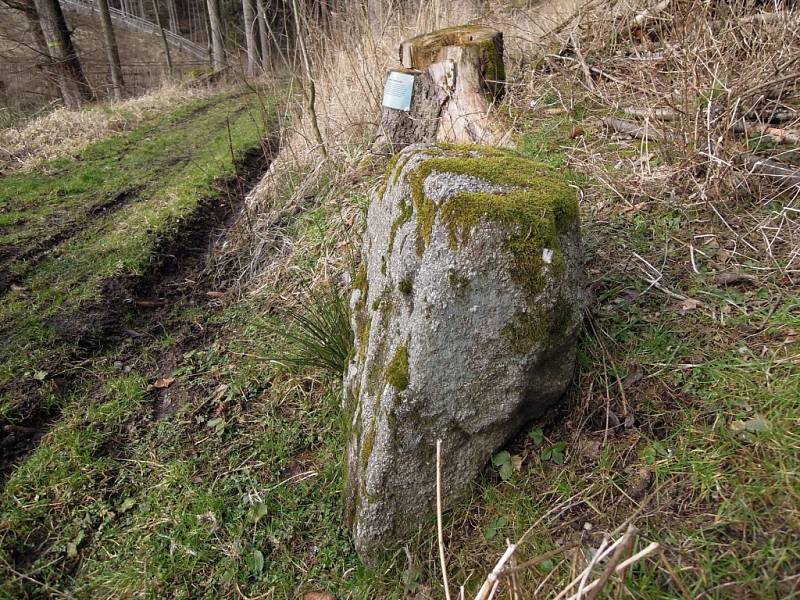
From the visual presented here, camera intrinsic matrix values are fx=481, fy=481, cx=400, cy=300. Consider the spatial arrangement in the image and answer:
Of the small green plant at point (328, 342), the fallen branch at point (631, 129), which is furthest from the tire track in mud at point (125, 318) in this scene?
the fallen branch at point (631, 129)

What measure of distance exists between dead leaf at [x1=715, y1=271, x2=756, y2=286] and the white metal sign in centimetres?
268

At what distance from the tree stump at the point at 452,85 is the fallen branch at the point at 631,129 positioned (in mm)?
767

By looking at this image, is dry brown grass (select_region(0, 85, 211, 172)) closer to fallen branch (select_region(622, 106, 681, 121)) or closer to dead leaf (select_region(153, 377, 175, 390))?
dead leaf (select_region(153, 377, 175, 390))

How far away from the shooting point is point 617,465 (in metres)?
1.69

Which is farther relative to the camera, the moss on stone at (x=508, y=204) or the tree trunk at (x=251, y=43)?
the tree trunk at (x=251, y=43)

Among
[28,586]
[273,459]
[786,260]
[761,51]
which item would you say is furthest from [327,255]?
[761,51]

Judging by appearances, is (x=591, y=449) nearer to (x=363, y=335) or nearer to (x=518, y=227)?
(x=518, y=227)

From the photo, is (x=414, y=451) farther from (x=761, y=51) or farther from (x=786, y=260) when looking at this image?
(x=761, y=51)

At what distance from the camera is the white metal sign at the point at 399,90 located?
3812 millimetres

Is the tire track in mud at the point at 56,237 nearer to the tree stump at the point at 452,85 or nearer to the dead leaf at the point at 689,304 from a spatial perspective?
the tree stump at the point at 452,85

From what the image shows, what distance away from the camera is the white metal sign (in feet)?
12.5

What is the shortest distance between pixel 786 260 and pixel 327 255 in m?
2.65

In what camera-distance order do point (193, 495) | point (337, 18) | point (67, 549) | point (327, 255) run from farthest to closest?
point (337, 18)
point (327, 255)
point (193, 495)
point (67, 549)

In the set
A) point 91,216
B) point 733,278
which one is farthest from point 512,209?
point 91,216
